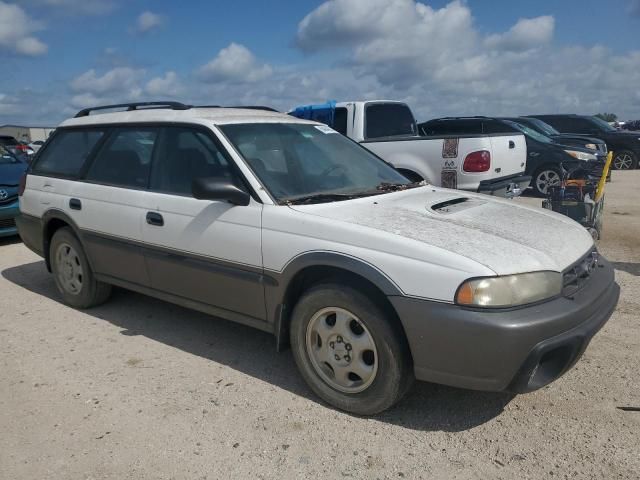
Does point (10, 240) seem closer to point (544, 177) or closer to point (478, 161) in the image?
point (478, 161)

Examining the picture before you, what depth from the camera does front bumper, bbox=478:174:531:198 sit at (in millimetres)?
7227

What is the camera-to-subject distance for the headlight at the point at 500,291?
2.63 m

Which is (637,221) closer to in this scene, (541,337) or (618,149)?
(541,337)

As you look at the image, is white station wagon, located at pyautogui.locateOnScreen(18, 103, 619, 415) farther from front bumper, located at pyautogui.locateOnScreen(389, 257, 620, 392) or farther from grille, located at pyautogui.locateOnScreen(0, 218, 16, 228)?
grille, located at pyautogui.locateOnScreen(0, 218, 16, 228)

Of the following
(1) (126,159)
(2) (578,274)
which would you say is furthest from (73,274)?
(2) (578,274)

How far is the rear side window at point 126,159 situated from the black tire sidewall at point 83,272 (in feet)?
2.02

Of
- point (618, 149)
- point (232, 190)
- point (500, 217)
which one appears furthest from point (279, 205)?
point (618, 149)

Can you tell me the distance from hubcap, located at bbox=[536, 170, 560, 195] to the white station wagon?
8.48 metres

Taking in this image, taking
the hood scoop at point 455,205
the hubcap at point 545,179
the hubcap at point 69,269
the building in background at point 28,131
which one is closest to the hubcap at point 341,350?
the hood scoop at point 455,205

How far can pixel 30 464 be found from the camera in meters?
2.81

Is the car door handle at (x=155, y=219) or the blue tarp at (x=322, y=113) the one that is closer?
the car door handle at (x=155, y=219)

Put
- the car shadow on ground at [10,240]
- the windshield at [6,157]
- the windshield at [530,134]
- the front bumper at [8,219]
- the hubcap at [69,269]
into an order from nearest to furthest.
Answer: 1. the hubcap at [69,269]
2. the front bumper at [8,219]
3. the car shadow on ground at [10,240]
4. the windshield at [6,157]
5. the windshield at [530,134]

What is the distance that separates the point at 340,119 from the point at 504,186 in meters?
3.06

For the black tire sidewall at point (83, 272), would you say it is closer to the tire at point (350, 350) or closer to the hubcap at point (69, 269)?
the hubcap at point (69, 269)
